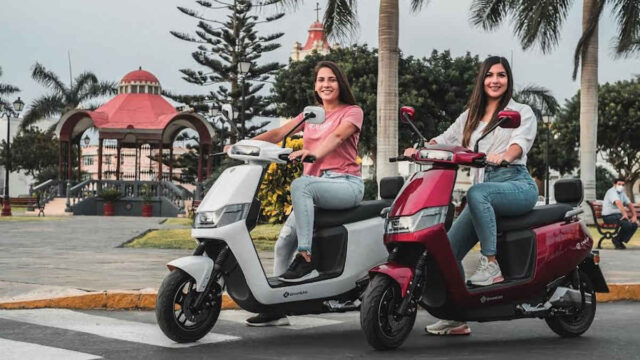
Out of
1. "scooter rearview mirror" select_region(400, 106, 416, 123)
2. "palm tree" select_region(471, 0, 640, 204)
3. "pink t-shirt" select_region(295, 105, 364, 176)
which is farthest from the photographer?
"palm tree" select_region(471, 0, 640, 204)

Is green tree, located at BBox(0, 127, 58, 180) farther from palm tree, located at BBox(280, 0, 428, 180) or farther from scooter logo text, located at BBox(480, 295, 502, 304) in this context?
scooter logo text, located at BBox(480, 295, 502, 304)

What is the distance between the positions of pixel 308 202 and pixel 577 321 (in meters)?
1.91

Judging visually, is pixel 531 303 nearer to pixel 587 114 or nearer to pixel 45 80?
pixel 587 114

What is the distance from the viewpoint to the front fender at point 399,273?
199 inches

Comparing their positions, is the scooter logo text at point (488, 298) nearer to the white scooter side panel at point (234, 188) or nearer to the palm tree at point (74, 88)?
the white scooter side panel at point (234, 188)

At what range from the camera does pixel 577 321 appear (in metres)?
5.92

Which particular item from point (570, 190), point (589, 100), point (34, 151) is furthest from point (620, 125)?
point (570, 190)

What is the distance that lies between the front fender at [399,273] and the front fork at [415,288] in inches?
1.9

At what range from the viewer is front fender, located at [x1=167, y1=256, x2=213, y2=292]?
5082 mm

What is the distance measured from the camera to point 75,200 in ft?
132

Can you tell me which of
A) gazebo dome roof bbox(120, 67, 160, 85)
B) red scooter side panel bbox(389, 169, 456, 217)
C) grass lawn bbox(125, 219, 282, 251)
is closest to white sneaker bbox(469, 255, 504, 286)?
red scooter side panel bbox(389, 169, 456, 217)

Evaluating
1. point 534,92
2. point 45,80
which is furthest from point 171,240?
point 45,80

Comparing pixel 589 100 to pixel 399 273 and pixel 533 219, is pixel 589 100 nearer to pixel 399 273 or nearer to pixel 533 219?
pixel 533 219

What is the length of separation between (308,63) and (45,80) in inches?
810
